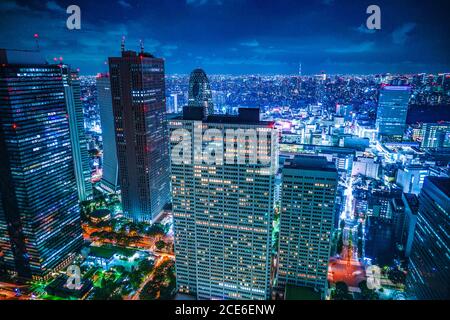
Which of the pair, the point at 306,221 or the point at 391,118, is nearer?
the point at 306,221

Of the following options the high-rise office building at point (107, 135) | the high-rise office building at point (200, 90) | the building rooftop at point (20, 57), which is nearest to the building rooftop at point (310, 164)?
the high-rise office building at point (200, 90)

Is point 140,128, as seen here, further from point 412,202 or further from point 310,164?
point 412,202

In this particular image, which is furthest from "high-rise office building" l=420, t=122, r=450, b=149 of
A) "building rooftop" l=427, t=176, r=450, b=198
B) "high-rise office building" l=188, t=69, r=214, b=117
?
"high-rise office building" l=188, t=69, r=214, b=117

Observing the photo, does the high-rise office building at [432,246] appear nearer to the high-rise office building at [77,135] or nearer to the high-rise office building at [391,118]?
the high-rise office building at [391,118]

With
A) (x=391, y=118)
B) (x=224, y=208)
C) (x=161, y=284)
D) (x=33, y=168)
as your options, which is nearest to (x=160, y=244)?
(x=161, y=284)

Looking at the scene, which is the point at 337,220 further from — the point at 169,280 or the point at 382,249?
the point at 169,280

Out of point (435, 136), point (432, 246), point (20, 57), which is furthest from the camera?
point (435, 136)
